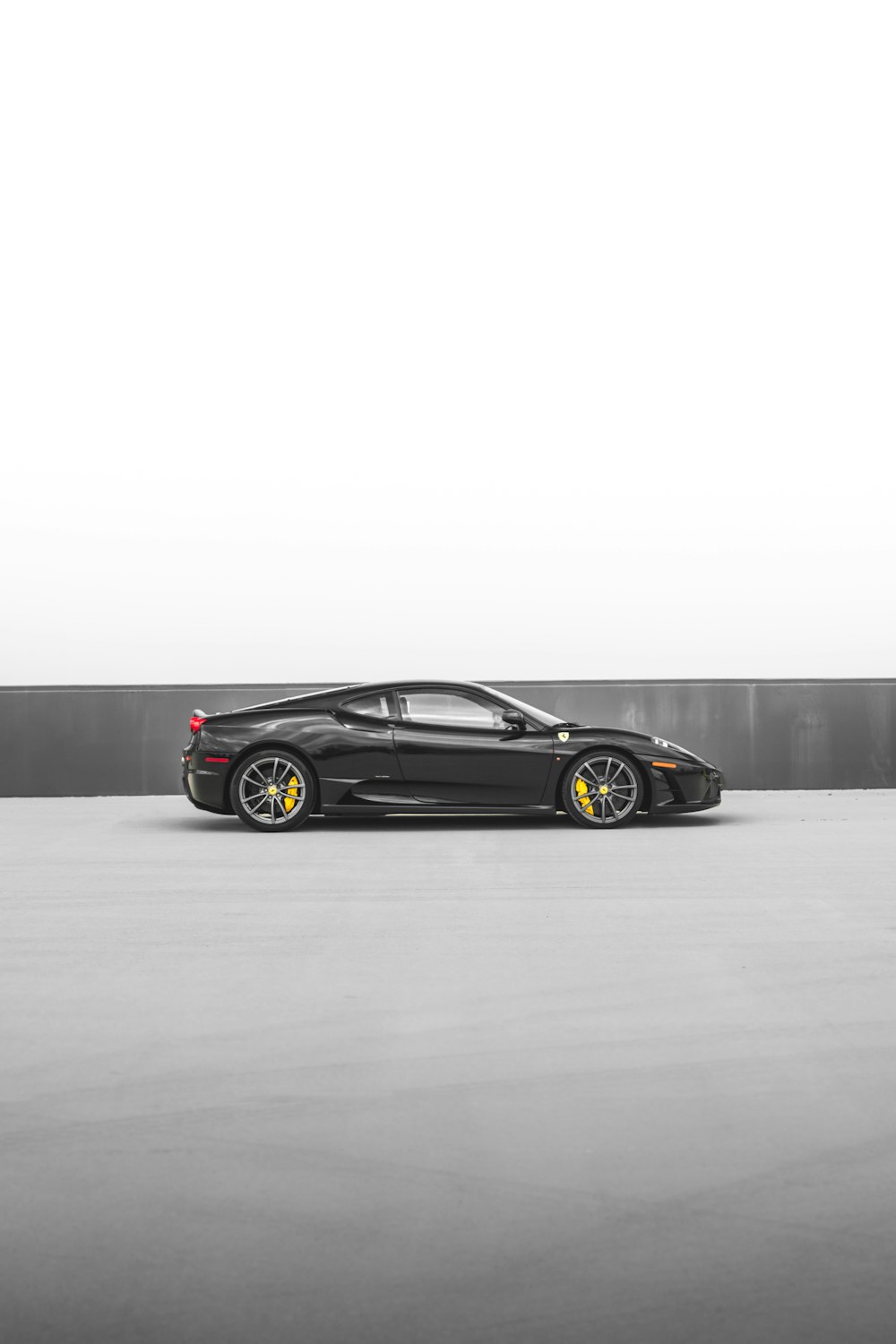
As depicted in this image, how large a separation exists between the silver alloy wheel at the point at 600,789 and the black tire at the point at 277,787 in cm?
197

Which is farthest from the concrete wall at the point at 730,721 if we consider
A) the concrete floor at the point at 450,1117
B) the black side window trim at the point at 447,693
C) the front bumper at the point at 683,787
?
the concrete floor at the point at 450,1117

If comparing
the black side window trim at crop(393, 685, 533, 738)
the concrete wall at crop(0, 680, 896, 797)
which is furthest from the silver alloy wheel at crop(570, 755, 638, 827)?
the concrete wall at crop(0, 680, 896, 797)

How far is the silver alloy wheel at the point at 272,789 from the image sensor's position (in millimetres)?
11062

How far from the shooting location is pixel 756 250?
1792 cm

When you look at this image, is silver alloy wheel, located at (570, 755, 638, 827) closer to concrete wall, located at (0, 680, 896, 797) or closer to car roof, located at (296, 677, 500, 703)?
car roof, located at (296, 677, 500, 703)

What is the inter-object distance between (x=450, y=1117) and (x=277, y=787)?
7372mm

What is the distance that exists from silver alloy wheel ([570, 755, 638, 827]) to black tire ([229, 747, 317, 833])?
6.46ft

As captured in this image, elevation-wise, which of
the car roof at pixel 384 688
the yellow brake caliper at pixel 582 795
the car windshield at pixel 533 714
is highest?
the car roof at pixel 384 688

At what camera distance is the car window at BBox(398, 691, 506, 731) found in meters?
11.2

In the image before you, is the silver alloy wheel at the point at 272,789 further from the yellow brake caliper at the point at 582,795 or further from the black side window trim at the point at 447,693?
the yellow brake caliper at the point at 582,795

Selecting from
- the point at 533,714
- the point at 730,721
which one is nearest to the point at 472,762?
the point at 533,714

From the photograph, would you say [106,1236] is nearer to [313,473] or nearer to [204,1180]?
[204,1180]

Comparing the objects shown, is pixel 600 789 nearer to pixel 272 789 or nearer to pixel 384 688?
pixel 384 688

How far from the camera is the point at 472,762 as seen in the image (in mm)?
11070
